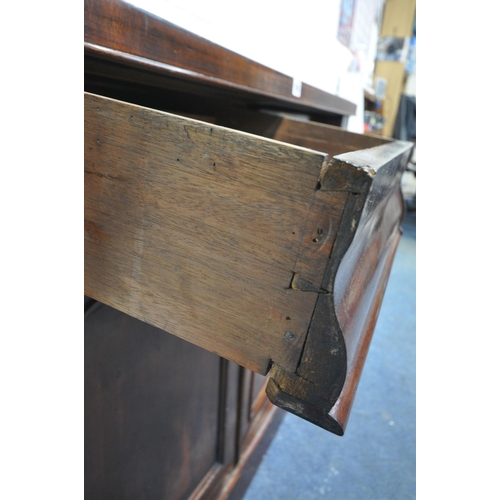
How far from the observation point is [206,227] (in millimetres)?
367

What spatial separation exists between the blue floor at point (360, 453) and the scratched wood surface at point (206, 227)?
1075 millimetres

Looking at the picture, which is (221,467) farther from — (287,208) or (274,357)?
(287,208)

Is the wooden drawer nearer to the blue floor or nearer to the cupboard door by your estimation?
Result: the cupboard door

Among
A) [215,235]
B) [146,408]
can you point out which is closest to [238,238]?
[215,235]

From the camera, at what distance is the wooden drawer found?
32 centimetres

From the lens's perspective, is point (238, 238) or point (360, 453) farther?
point (360, 453)

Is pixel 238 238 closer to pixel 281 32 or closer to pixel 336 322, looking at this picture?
pixel 336 322

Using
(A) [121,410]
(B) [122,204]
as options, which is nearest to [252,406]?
(A) [121,410]

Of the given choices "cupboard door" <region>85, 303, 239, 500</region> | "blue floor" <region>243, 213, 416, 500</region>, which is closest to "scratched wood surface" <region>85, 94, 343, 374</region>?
"cupboard door" <region>85, 303, 239, 500</region>

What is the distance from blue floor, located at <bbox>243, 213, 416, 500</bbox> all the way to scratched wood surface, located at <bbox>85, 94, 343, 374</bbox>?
107cm

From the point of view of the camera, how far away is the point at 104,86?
2.23ft

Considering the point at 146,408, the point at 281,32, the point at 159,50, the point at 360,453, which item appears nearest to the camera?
the point at 159,50

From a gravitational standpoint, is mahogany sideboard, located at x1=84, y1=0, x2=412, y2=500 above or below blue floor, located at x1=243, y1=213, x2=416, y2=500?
above

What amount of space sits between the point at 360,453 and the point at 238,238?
1.36 meters
